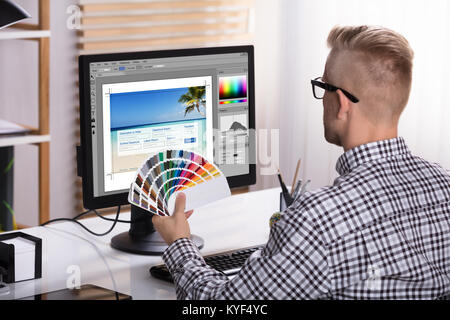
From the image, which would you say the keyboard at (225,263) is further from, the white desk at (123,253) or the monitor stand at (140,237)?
the monitor stand at (140,237)

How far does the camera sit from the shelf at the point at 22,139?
2736 millimetres

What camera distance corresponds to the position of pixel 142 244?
173 centimetres

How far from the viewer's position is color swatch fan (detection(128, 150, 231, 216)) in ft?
5.07

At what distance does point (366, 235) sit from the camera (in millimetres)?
1151

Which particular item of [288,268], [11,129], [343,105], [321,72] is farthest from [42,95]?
[288,268]

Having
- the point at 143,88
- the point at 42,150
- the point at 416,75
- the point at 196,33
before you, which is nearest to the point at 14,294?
the point at 143,88

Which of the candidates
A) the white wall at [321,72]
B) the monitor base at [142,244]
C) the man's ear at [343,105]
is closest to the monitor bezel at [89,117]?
the monitor base at [142,244]

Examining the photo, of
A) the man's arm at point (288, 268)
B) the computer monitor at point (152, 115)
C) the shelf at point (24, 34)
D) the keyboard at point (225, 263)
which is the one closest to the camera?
the man's arm at point (288, 268)

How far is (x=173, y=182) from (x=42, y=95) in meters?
1.36

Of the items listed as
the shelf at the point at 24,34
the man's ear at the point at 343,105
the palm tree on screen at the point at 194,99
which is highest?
the shelf at the point at 24,34

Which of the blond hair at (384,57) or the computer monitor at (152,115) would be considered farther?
the computer monitor at (152,115)

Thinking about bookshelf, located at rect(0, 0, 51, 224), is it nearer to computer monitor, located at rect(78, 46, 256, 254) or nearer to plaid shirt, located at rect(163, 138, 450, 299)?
computer monitor, located at rect(78, 46, 256, 254)

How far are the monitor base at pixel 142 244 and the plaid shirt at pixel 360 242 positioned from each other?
410 millimetres

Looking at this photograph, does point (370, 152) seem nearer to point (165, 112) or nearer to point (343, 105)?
point (343, 105)
